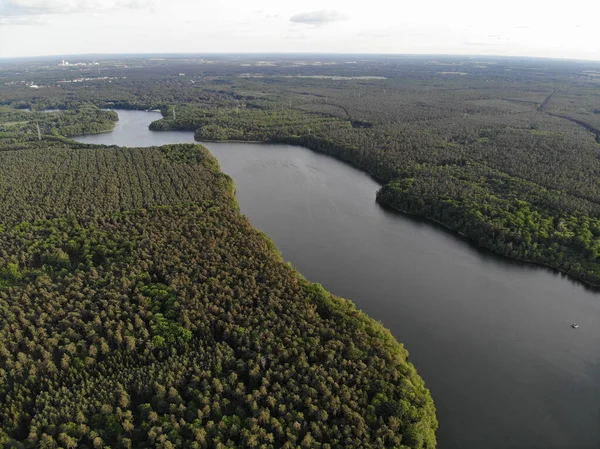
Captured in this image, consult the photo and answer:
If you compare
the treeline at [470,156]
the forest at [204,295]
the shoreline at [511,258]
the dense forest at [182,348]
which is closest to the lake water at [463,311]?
the shoreline at [511,258]

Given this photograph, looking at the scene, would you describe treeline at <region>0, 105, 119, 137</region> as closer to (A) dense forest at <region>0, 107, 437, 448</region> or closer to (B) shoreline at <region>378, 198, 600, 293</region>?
(A) dense forest at <region>0, 107, 437, 448</region>

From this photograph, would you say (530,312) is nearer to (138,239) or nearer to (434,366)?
(434,366)

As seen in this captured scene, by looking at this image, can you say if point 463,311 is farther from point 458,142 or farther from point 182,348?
point 458,142

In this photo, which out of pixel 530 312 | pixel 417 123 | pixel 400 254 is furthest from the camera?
pixel 417 123

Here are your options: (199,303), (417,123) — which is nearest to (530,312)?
(199,303)

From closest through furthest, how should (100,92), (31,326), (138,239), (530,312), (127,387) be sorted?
(127,387) < (31,326) < (530,312) < (138,239) < (100,92)

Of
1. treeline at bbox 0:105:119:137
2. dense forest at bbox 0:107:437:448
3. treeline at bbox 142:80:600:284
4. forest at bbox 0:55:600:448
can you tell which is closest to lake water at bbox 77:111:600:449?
forest at bbox 0:55:600:448

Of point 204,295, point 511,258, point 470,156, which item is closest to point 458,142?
point 470,156
